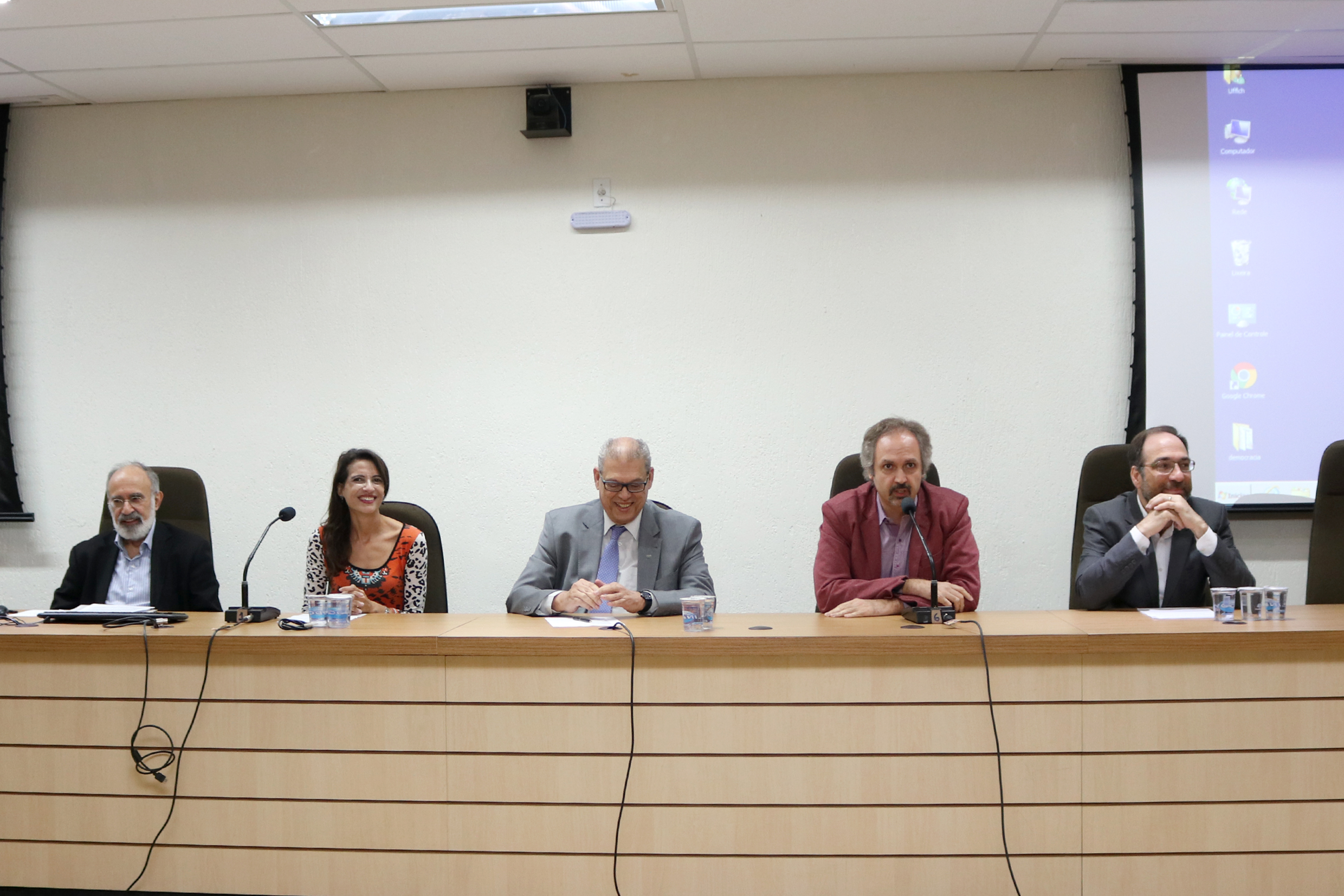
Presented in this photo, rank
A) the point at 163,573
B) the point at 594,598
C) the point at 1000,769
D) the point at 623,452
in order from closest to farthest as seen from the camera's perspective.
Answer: the point at 1000,769
the point at 594,598
the point at 623,452
the point at 163,573

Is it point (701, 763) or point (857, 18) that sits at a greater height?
point (857, 18)

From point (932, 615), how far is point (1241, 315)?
7.25 ft

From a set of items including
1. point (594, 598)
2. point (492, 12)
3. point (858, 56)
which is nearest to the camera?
point (594, 598)

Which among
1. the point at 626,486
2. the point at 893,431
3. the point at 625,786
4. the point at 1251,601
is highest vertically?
the point at 893,431

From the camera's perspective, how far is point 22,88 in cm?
380

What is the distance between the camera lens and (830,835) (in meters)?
2.12

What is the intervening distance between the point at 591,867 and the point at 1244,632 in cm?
152

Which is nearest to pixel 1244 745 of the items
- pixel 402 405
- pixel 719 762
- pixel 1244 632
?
pixel 1244 632

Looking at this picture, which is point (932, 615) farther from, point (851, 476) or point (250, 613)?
point (250, 613)

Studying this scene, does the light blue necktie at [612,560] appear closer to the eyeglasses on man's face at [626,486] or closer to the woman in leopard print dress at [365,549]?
the eyeglasses on man's face at [626,486]

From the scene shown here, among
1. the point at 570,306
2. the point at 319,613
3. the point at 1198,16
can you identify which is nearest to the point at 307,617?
the point at 319,613

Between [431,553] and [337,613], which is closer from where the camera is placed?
[337,613]

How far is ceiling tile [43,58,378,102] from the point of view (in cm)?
363

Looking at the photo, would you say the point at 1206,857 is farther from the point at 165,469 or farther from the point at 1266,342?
the point at 165,469
